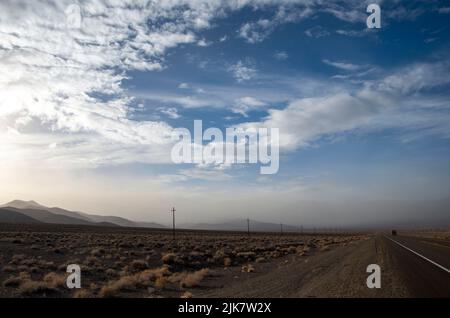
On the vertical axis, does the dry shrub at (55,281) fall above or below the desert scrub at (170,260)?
above

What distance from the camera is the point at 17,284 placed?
18.2 metres

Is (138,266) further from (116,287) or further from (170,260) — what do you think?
(116,287)

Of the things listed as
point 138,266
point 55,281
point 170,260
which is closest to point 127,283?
point 55,281

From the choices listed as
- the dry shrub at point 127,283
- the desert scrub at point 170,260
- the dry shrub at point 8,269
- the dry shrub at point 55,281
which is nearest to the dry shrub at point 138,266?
the desert scrub at point 170,260

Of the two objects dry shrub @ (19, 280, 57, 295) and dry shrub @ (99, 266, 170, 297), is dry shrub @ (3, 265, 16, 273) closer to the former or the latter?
dry shrub @ (19, 280, 57, 295)

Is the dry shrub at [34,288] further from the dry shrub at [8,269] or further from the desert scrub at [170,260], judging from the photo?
the desert scrub at [170,260]

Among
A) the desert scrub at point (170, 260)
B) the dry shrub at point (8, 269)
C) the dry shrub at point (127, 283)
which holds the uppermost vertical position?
the dry shrub at point (127, 283)

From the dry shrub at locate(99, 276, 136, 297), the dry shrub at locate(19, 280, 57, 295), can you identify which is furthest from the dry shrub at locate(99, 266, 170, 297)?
the dry shrub at locate(19, 280, 57, 295)

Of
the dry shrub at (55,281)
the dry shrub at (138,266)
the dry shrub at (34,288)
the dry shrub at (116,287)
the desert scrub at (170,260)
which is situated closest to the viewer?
the dry shrub at (116,287)

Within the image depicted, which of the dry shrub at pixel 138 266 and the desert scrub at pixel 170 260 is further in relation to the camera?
the desert scrub at pixel 170 260
